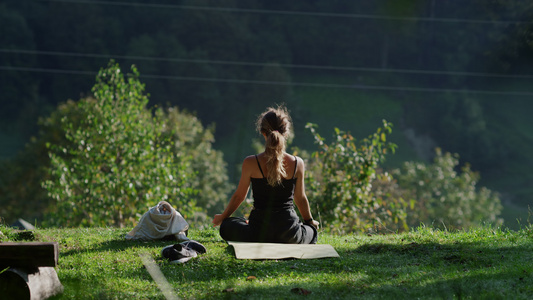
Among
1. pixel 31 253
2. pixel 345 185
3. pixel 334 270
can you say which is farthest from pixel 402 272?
pixel 345 185

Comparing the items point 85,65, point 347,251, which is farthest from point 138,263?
point 85,65

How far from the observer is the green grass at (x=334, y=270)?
3.99m

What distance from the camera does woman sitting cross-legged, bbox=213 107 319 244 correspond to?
18.4ft

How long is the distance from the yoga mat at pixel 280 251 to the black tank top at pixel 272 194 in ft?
1.25

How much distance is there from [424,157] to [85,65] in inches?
1233

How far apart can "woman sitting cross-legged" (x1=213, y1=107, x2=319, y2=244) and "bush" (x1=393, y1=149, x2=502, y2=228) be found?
3012cm

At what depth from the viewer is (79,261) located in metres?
4.90

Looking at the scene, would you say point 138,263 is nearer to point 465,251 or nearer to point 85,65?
point 465,251

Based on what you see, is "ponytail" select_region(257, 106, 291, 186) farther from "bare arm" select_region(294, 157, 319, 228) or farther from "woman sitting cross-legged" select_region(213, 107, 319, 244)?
"bare arm" select_region(294, 157, 319, 228)

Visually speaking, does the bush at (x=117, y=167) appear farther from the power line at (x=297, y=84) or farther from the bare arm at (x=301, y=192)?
the power line at (x=297, y=84)

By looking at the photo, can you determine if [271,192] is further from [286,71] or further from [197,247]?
[286,71]

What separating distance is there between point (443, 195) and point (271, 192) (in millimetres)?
32921

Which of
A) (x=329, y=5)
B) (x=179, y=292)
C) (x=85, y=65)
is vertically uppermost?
(x=329, y=5)

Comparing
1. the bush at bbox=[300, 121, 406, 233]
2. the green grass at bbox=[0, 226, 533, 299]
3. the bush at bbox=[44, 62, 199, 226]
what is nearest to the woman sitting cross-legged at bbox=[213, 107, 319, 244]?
the green grass at bbox=[0, 226, 533, 299]
